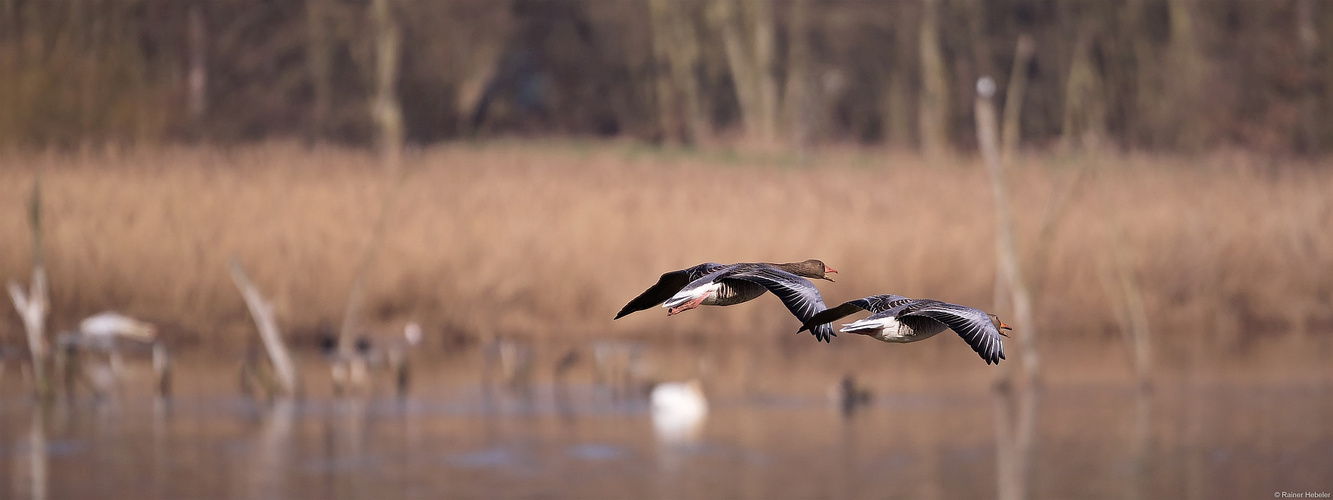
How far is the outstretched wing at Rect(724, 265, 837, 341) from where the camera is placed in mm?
1587

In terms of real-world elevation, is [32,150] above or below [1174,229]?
above

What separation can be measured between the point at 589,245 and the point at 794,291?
16.6 metres

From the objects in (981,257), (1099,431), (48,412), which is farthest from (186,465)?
(981,257)

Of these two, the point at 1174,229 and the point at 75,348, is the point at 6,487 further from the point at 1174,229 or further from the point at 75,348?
the point at 1174,229

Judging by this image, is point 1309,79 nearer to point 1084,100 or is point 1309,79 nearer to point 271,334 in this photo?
point 1084,100

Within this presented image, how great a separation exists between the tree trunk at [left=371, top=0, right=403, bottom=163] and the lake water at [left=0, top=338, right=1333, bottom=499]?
18150mm

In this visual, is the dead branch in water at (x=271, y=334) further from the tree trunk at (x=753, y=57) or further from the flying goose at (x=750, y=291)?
the tree trunk at (x=753, y=57)

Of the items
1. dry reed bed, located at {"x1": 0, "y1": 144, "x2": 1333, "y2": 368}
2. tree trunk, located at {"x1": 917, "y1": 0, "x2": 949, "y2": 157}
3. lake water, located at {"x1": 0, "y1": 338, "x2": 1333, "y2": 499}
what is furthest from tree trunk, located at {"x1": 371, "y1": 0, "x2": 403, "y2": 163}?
lake water, located at {"x1": 0, "y1": 338, "x2": 1333, "y2": 499}

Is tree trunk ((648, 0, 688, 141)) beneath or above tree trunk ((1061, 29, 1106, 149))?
above

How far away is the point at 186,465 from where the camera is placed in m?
12.7

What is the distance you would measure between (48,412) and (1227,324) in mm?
13676

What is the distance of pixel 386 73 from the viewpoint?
34906mm

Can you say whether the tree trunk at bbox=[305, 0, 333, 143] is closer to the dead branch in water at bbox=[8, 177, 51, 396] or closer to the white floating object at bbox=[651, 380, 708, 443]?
the dead branch in water at bbox=[8, 177, 51, 396]

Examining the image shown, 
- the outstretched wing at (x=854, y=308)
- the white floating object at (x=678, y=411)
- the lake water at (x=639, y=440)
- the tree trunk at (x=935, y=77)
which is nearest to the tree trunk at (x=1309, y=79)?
the tree trunk at (x=935, y=77)
